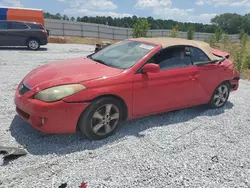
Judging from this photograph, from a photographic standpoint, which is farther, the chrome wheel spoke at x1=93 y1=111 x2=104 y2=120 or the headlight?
the chrome wheel spoke at x1=93 y1=111 x2=104 y2=120

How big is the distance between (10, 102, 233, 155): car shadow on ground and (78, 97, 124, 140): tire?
11 centimetres

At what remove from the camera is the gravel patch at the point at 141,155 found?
2.77 m

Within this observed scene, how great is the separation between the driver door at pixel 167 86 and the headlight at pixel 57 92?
2.99 ft

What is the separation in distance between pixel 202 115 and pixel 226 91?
900mm

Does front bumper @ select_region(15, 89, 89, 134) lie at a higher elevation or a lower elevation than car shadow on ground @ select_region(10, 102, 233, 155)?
higher

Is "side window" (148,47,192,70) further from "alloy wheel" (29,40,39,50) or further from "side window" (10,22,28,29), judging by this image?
"side window" (10,22,28,29)

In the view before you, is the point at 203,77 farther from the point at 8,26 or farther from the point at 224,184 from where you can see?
the point at 8,26

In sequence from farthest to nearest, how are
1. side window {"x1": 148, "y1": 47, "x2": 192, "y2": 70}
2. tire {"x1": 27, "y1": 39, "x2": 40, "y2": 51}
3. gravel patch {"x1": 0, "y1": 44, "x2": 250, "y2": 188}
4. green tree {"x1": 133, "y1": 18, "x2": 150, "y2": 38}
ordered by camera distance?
green tree {"x1": 133, "y1": 18, "x2": 150, "y2": 38} → tire {"x1": 27, "y1": 39, "x2": 40, "y2": 51} → side window {"x1": 148, "y1": 47, "x2": 192, "y2": 70} → gravel patch {"x1": 0, "y1": 44, "x2": 250, "y2": 188}

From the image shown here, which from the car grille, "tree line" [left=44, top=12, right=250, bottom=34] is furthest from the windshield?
"tree line" [left=44, top=12, right=250, bottom=34]

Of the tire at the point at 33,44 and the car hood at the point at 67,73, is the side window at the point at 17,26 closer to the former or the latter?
the tire at the point at 33,44

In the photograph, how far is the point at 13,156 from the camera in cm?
303

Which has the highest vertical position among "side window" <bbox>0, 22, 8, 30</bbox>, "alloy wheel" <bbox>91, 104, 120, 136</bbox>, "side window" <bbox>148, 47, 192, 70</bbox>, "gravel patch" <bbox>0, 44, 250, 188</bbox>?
"side window" <bbox>0, 22, 8, 30</bbox>

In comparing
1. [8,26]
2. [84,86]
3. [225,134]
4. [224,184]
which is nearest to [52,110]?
[84,86]

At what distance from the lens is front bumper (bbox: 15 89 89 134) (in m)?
3.17
